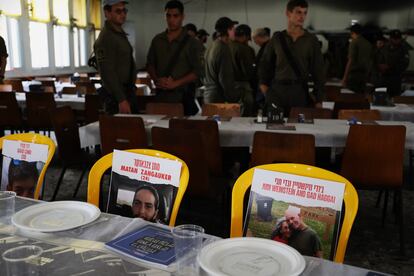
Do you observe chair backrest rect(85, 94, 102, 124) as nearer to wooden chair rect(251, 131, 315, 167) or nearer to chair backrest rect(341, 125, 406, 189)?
wooden chair rect(251, 131, 315, 167)

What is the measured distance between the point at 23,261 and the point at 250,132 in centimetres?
201

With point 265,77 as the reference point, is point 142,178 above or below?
below

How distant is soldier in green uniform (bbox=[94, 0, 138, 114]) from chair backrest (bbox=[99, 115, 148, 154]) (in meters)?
0.73

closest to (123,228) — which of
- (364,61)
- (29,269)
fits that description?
(29,269)

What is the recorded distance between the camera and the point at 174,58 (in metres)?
3.84

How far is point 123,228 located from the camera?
1300 millimetres

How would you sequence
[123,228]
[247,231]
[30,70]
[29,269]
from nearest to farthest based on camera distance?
[29,269] → [123,228] → [247,231] → [30,70]

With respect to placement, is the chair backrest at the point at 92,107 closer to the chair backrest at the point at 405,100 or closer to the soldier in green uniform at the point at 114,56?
the soldier in green uniform at the point at 114,56

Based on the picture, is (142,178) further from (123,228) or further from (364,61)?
(364,61)

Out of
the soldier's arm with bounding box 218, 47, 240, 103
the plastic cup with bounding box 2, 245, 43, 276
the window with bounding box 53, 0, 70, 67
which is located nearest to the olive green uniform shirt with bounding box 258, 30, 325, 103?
the soldier's arm with bounding box 218, 47, 240, 103

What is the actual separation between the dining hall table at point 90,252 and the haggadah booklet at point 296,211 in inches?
12.2

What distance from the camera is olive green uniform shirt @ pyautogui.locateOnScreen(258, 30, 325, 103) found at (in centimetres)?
362

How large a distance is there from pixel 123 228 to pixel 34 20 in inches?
308

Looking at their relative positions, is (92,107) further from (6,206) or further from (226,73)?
(6,206)
